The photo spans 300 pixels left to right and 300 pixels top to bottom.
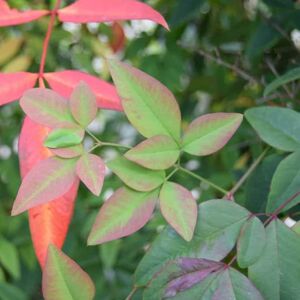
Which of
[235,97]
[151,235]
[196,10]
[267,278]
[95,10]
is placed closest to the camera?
[267,278]

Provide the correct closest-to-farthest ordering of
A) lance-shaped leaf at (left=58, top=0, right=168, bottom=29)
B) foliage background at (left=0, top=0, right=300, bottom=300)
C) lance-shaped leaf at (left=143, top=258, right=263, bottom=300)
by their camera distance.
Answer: lance-shaped leaf at (left=143, top=258, right=263, bottom=300) → lance-shaped leaf at (left=58, top=0, right=168, bottom=29) → foliage background at (left=0, top=0, right=300, bottom=300)

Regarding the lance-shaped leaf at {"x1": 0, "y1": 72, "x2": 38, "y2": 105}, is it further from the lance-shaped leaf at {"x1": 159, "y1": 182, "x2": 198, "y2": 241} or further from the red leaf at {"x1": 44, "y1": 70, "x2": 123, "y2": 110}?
the lance-shaped leaf at {"x1": 159, "y1": 182, "x2": 198, "y2": 241}

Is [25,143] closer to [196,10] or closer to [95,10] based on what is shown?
[95,10]

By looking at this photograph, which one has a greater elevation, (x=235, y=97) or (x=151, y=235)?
(x=235, y=97)

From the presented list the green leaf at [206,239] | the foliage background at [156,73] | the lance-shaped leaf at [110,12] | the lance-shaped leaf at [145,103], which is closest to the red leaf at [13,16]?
the lance-shaped leaf at [110,12]

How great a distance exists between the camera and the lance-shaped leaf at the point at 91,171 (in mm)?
496

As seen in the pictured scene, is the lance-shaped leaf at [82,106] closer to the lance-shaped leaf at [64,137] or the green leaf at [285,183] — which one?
the lance-shaped leaf at [64,137]

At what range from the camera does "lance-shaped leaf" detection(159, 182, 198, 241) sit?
19.5 inches

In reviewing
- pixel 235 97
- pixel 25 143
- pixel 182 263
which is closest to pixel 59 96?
pixel 25 143

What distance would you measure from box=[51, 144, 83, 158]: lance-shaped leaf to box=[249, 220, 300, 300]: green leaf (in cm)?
16

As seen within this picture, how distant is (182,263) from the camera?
49cm

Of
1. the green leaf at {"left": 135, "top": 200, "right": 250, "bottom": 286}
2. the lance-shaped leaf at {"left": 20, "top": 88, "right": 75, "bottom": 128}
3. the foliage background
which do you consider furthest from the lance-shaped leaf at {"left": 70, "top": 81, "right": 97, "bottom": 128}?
the foliage background

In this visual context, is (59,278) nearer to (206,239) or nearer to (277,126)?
(206,239)

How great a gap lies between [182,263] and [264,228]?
7 cm
